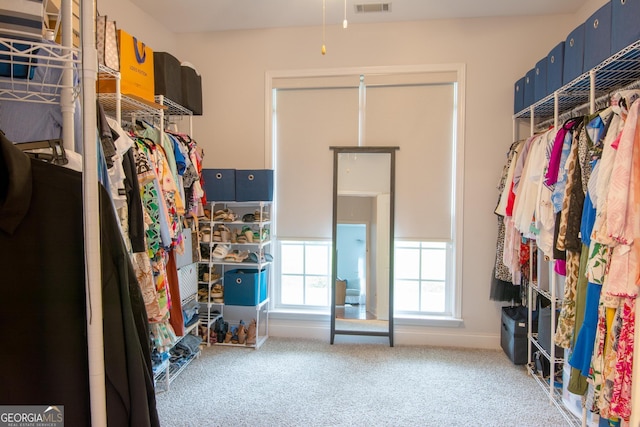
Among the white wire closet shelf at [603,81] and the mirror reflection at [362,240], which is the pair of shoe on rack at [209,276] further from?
the white wire closet shelf at [603,81]

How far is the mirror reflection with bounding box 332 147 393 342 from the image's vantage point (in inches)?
130

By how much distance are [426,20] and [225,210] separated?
237 cm

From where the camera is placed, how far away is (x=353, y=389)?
2.51 m

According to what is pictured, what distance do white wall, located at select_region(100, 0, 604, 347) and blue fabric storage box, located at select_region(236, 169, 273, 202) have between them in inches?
12.9

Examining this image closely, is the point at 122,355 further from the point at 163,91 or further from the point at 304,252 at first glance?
the point at 304,252

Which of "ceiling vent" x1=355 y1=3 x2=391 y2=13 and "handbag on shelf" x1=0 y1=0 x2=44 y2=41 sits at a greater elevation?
"ceiling vent" x1=355 y1=3 x2=391 y2=13

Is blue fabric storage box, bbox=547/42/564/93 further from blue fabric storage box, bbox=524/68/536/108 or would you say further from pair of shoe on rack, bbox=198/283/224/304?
pair of shoe on rack, bbox=198/283/224/304

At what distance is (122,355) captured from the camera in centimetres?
87

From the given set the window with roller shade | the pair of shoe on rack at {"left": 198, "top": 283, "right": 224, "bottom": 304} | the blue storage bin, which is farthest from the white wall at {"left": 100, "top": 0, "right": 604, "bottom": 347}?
the blue storage bin

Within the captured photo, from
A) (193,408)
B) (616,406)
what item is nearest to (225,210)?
(193,408)

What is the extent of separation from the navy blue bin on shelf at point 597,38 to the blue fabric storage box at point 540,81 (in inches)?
20.4

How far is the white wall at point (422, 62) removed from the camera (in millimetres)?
3141

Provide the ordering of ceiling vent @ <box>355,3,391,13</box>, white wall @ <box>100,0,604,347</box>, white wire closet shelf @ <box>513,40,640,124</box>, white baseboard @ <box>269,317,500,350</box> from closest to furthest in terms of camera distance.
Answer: white wire closet shelf @ <box>513,40,640,124</box> < ceiling vent @ <box>355,3,391,13</box> < white wall @ <box>100,0,604,347</box> < white baseboard @ <box>269,317,500,350</box>

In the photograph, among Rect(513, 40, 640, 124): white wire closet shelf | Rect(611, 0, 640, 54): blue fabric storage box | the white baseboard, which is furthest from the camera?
the white baseboard
